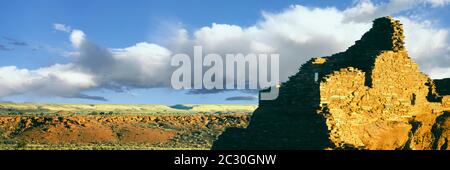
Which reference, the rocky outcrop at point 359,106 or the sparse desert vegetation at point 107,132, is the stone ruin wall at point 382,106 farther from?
the sparse desert vegetation at point 107,132

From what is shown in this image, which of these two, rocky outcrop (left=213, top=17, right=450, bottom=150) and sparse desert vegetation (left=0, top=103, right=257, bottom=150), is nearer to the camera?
rocky outcrop (left=213, top=17, right=450, bottom=150)

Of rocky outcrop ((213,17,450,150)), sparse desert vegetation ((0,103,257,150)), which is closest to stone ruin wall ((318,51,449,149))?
rocky outcrop ((213,17,450,150))

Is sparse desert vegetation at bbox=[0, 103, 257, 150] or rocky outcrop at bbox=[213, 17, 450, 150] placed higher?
rocky outcrop at bbox=[213, 17, 450, 150]

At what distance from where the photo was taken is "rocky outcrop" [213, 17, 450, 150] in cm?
2023

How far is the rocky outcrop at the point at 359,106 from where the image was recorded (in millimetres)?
20234

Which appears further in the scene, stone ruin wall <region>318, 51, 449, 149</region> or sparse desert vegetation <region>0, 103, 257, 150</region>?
sparse desert vegetation <region>0, 103, 257, 150</region>

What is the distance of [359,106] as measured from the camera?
21266mm

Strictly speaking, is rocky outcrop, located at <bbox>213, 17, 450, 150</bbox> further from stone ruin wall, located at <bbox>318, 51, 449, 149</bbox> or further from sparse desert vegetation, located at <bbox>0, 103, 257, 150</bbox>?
sparse desert vegetation, located at <bbox>0, 103, 257, 150</bbox>

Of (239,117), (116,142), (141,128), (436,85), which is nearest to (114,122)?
(141,128)

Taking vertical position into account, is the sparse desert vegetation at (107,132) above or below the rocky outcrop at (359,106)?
below

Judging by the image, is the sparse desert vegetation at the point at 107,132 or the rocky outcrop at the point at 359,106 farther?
the sparse desert vegetation at the point at 107,132

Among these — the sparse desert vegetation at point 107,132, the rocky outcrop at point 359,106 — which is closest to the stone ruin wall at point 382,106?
the rocky outcrop at point 359,106

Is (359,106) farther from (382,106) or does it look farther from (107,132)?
(107,132)
